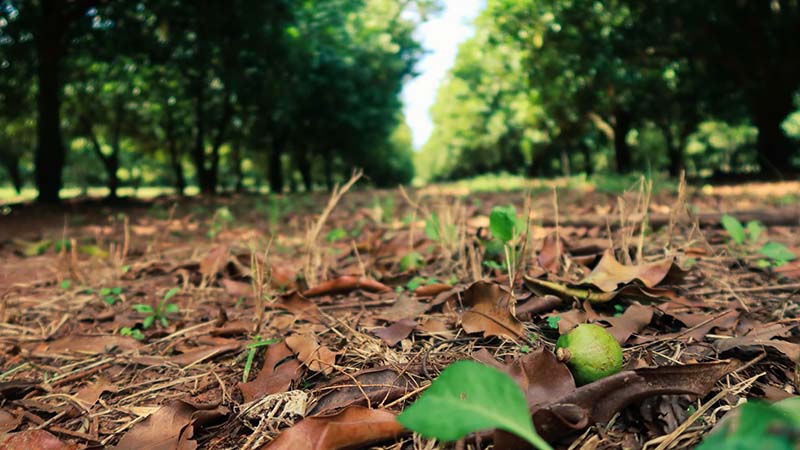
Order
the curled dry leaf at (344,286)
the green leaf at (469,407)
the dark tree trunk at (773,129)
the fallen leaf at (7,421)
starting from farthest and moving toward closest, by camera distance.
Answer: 1. the dark tree trunk at (773,129)
2. the curled dry leaf at (344,286)
3. the fallen leaf at (7,421)
4. the green leaf at (469,407)

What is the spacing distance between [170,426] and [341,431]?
18.1 inches

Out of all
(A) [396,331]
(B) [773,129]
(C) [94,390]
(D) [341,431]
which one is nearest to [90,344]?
(C) [94,390]

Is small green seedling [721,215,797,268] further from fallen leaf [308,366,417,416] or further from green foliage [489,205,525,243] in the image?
fallen leaf [308,366,417,416]

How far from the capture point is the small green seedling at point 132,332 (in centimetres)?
175

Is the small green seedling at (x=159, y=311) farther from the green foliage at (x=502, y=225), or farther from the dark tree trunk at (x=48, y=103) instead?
the dark tree trunk at (x=48, y=103)

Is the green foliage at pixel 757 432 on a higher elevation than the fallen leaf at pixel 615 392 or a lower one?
higher

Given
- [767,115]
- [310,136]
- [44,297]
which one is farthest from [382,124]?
[44,297]

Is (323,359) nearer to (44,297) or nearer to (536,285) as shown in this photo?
(536,285)

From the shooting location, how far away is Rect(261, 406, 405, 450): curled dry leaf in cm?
95

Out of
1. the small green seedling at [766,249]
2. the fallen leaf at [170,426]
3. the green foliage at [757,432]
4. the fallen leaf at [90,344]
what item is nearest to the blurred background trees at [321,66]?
the small green seedling at [766,249]

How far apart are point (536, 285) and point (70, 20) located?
10.2 m

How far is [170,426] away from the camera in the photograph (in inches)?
44.1

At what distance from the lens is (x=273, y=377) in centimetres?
127

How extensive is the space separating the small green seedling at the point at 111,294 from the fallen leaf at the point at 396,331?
142cm
